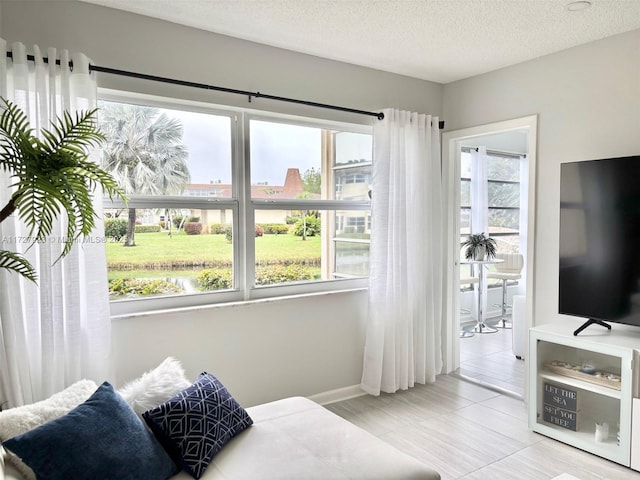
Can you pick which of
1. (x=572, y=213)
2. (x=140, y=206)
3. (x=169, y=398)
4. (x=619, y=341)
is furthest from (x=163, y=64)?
(x=619, y=341)

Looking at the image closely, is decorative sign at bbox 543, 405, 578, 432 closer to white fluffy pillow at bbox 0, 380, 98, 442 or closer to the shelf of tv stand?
the shelf of tv stand

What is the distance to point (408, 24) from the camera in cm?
283

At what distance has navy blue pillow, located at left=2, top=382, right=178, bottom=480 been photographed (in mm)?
1495

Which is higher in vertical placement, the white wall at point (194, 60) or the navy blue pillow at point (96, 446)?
the white wall at point (194, 60)

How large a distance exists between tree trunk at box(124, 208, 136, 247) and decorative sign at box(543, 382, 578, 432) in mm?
2826

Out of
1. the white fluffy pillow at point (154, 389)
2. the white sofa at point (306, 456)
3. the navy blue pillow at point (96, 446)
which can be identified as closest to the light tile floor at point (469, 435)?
the white sofa at point (306, 456)

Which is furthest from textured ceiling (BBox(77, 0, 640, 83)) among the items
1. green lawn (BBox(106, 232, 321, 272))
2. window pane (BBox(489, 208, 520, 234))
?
window pane (BBox(489, 208, 520, 234))

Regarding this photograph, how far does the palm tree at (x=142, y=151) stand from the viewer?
2.76 m

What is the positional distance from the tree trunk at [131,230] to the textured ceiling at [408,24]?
118cm

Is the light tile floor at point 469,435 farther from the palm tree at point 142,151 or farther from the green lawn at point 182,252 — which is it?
the palm tree at point 142,151

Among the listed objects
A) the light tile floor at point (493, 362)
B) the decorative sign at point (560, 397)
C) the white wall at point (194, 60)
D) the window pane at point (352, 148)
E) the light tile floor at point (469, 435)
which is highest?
the white wall at point (194, 60)

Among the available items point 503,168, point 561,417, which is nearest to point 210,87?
point 561,417

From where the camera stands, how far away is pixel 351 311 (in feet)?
12.2

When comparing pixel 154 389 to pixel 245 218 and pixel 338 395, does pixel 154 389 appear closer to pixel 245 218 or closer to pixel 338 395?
pixel 245 218
